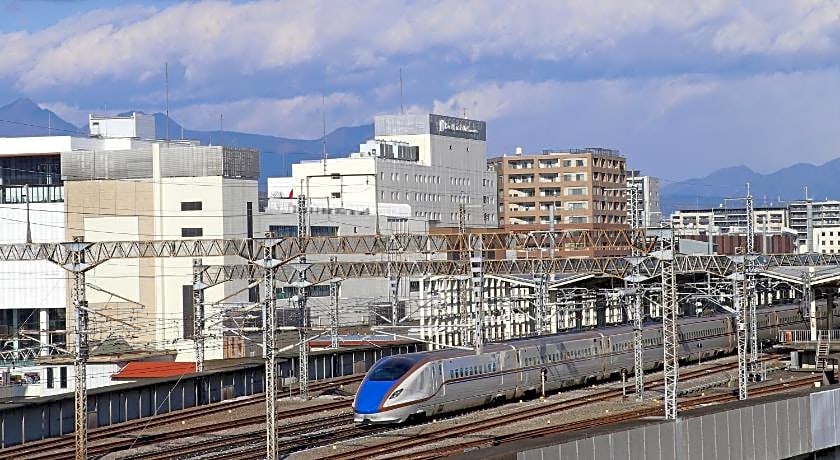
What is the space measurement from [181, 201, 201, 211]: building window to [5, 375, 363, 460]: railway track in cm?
6168

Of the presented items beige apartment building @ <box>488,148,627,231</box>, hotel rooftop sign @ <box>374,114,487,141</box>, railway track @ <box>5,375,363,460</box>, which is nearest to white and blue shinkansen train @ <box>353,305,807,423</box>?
Answer: railway track @ <box>5,375,363,460</box>

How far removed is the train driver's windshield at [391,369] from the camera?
45.1 metres

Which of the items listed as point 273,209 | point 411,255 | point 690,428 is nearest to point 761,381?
point 690,428

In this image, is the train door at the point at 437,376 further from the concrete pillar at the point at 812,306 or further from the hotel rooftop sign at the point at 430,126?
the hotel rooftop sign at the point at 430,126

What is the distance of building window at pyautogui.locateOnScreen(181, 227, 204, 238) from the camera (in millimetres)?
114000

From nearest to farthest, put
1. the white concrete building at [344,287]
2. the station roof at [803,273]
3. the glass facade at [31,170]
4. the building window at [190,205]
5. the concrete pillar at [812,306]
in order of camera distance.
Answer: the concrete pillar at [812,306], the station roof at [803,273], the building window at [190,205], the white concrete building at [344,287], the glass facade at [31,170]

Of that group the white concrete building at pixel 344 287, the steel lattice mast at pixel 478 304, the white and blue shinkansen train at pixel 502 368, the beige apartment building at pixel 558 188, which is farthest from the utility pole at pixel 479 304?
the beige apartment building at pixel 558 188

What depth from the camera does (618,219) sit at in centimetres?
18812

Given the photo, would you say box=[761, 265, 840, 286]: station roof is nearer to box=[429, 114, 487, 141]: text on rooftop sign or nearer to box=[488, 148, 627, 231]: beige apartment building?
box=[429, 114, 487, 141]: text on rooftop sign

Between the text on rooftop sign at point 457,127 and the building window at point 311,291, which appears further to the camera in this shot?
the text on rooftop sign at point 457,127

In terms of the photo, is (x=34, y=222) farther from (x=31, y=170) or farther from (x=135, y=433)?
(x=135, y=433)

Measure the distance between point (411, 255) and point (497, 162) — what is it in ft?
183

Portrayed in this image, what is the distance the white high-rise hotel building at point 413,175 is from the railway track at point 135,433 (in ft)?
276

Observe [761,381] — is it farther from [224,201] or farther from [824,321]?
[224,201]
